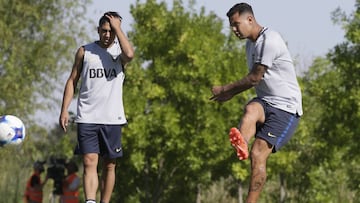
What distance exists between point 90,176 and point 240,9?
2.48m

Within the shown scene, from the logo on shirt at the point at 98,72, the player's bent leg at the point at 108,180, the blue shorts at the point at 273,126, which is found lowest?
the player's bent leg at the point at 108,180

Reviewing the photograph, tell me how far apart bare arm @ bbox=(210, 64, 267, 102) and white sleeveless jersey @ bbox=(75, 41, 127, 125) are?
147 cm

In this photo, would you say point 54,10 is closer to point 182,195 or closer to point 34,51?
point 34,51

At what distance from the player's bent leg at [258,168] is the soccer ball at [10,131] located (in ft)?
11.3

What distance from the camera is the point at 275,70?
9.09m

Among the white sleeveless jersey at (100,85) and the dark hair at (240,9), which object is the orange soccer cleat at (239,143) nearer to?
the dark hair at (240,9)

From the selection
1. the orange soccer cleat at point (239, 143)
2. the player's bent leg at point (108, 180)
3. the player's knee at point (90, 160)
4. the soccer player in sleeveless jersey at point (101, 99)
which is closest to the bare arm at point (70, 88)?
the soccer player in sleeveless jersey at point (101, 99)

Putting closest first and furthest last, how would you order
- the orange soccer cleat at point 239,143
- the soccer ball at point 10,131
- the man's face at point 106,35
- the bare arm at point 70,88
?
the orange soccer cleat at point 239,143
the man's face at point 106,35
the bare arm at point 70,88
the soccer ball at point 10,131

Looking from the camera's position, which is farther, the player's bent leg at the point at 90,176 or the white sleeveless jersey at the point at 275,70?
the player's bent leg at the point at 90,176

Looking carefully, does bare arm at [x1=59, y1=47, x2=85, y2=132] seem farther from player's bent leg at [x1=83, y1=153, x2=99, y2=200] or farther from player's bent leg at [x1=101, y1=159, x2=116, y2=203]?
player's bent leg at [x1=101, y1=159, x2=116, y2=203]

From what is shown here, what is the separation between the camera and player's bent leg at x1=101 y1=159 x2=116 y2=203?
10203 mm

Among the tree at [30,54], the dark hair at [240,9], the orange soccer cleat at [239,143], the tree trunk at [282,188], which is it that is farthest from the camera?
the tree trunk at [282,188]

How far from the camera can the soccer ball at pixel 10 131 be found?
1120cm

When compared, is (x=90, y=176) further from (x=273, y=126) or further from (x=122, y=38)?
(x=273, y=126)
